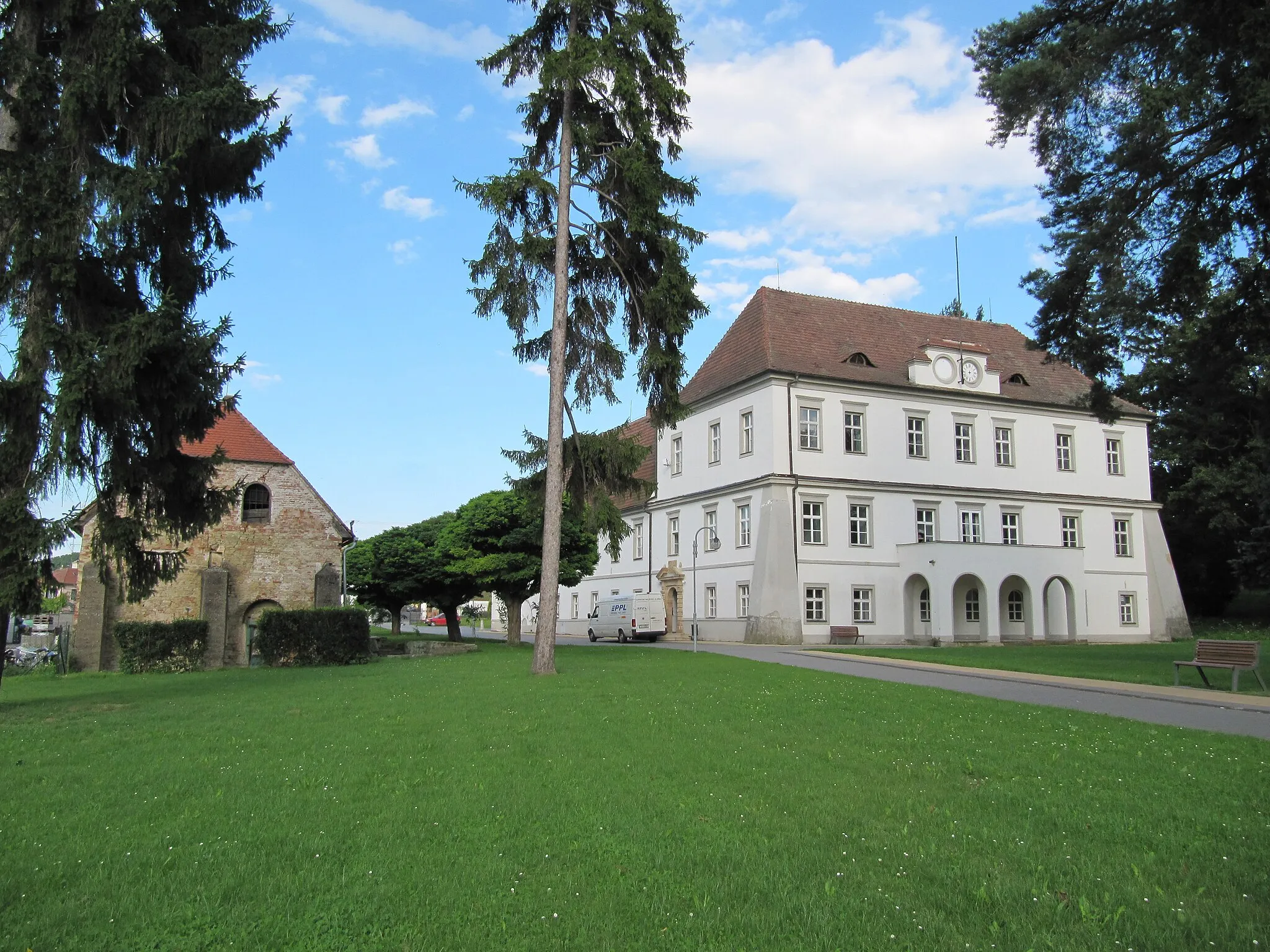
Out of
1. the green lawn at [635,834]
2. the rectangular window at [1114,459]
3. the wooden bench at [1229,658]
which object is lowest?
the green lawn at [635,834]

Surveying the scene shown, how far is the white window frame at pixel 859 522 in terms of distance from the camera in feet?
138

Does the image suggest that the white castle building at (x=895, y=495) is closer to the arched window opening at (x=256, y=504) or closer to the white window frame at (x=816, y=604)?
the white window frame at (x=816, y=604)

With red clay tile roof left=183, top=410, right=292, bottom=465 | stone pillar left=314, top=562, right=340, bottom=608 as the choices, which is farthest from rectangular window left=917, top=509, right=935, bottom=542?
red clay tile roof left=183, top=410, right=292, bottom=465

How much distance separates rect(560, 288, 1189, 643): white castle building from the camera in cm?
4097

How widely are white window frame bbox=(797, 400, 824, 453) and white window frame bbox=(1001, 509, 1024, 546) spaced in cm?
1052

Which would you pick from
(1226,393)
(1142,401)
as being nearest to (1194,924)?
(1226,393)

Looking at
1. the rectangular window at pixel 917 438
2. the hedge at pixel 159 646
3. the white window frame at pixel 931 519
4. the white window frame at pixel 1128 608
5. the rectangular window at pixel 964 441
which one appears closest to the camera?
the hedge at pixel 159 646

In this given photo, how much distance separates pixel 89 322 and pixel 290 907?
44.8 ft

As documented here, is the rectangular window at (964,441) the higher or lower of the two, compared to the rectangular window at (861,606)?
higher

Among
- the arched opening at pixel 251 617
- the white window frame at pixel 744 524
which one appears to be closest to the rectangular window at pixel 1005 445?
the white window frame at pixel 744 524

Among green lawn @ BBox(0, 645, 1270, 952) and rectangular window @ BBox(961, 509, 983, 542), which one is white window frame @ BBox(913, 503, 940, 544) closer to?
rectangular window @ BBox(961, 509, 983, 542)

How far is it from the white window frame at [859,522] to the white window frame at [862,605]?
1.82m

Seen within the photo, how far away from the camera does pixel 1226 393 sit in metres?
21.4

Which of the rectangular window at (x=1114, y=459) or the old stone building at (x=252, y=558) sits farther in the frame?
the rectangular window at (x=1114, y=459)
